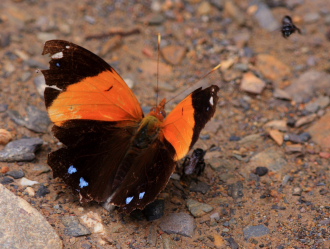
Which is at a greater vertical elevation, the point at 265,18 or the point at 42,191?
the point at 265,18

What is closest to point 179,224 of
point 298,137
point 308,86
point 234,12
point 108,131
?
point 108,131

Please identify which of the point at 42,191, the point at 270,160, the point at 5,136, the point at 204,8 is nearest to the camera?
the point at 42,191

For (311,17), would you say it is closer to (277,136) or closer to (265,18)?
(265,18)

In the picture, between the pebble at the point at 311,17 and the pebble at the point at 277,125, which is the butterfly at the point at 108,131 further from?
the pebble at the point at 311,17

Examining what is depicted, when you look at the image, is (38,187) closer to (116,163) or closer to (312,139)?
(116,163)

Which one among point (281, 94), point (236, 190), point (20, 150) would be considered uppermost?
point (20, 150)

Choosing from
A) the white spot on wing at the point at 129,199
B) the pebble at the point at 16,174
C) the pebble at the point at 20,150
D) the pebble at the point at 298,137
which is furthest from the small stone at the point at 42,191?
the pebble at the point at 298,137
